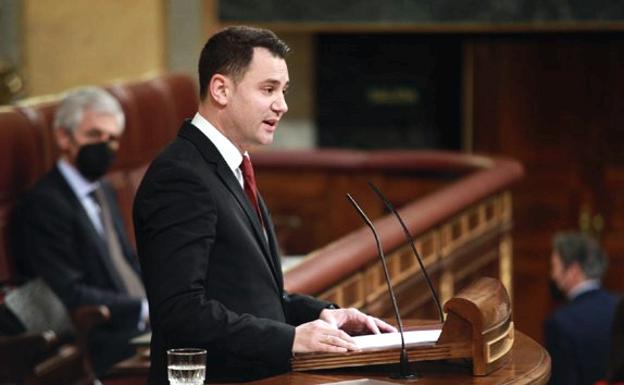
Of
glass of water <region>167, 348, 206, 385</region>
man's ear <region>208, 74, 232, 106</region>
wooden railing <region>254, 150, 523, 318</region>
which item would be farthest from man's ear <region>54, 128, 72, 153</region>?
glass of water <region>167, 348, 206, 385</region>

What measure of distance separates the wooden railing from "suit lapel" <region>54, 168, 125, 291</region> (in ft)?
2.89

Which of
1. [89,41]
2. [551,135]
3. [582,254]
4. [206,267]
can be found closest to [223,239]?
[206,267]

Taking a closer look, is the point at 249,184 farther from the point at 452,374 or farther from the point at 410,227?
the point at 410,227

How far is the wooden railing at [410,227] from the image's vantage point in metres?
4.55

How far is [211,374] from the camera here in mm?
2754

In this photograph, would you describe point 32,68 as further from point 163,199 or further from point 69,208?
point 163,199

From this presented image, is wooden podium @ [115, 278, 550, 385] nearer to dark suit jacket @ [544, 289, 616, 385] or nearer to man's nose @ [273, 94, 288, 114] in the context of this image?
man's nose @ [273, 94, 288, 114]

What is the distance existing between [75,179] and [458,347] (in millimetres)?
2933

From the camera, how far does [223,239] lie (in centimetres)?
274

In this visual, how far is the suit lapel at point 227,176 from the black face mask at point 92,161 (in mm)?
2565

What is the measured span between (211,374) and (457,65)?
22.9ft

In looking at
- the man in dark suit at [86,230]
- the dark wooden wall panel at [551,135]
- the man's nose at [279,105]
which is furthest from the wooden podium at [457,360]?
the dark wooden wall panel at [551,135]

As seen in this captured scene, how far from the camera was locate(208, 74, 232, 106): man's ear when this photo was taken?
2.77 metres

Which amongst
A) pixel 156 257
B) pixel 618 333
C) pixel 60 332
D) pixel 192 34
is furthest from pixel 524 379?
pixel 192 34
